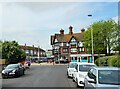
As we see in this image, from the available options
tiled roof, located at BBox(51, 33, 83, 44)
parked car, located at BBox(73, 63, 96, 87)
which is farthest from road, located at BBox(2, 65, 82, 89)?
tiled roof, located at BBox(51, 33, 83, 44)

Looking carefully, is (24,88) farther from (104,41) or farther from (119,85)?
(104,41)

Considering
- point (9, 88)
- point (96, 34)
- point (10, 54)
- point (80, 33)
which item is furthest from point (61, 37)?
point (9, 88)

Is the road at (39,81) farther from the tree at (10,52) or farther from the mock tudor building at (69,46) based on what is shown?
the mock tudor building at (69,46)

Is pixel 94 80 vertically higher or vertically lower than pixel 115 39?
lower

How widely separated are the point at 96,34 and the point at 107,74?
52.0 m

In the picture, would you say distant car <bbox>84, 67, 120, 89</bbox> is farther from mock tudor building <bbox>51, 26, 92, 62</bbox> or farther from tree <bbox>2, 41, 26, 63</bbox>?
mock tudor building <bbox>51, 26, 92, 62</bbox>

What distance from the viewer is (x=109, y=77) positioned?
31.1ft

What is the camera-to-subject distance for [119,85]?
28.5ft

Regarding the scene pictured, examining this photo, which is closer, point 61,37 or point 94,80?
point 94,80

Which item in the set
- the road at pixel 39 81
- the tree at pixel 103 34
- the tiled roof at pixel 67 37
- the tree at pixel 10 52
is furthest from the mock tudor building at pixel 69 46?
the road at pixel 39 81

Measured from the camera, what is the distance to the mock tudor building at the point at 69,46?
301 ft

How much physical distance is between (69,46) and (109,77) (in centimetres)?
8597

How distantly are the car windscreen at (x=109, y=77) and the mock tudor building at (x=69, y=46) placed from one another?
3036 inches

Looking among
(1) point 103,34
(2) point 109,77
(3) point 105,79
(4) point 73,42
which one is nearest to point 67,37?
(4) point 73,42
